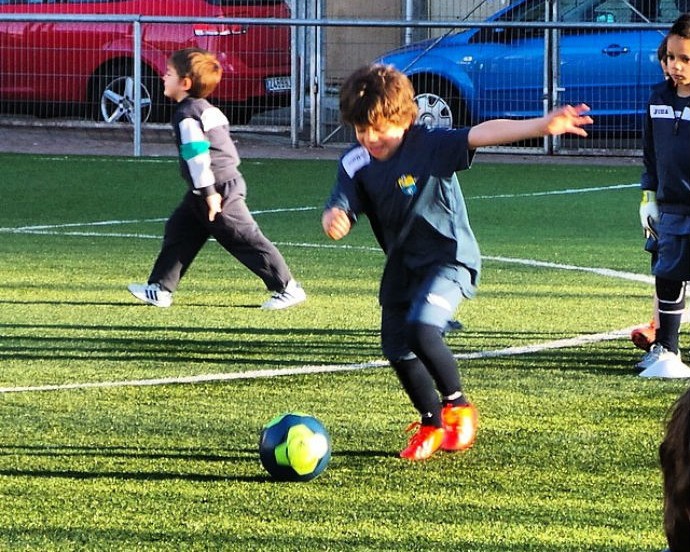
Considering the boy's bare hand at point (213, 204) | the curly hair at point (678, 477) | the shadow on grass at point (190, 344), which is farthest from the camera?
the boy's bare hand at point (213, 204)

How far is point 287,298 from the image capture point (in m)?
8.57

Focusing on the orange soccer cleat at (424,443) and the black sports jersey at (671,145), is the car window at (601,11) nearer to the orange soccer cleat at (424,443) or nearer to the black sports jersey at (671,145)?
the black sports jersey at (671,145)

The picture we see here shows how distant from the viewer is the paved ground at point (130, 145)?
18.2m

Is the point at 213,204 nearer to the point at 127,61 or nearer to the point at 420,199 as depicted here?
the point at 420,199

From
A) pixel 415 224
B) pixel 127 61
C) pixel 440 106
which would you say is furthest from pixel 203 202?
pixel 127 61

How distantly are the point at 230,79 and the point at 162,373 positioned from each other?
12.2 m

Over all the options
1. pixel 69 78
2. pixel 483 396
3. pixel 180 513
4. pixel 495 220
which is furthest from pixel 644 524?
pixel 69 78

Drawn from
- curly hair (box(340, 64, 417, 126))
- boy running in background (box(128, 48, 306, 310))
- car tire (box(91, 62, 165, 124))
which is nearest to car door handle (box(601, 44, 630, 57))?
car tire (box(91, 62, 165, 124))

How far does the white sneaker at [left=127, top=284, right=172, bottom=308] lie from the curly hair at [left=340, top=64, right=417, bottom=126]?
3.40 metres

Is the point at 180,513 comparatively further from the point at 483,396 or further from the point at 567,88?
the point at 567,88

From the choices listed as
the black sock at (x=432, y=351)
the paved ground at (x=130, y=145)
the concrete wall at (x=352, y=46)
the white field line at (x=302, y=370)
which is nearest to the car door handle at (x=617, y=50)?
the paved ground at (x=130, y=145)

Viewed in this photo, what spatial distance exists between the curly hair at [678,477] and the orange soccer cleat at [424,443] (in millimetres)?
3179

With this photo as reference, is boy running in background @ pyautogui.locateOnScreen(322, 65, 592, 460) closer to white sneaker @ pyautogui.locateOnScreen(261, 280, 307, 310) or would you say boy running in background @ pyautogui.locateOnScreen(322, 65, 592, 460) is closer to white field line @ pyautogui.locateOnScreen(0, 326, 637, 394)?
white field line @ pyautogui.locateOnScreen(0, 326, 637, 394)

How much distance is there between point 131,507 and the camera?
4684 mm
